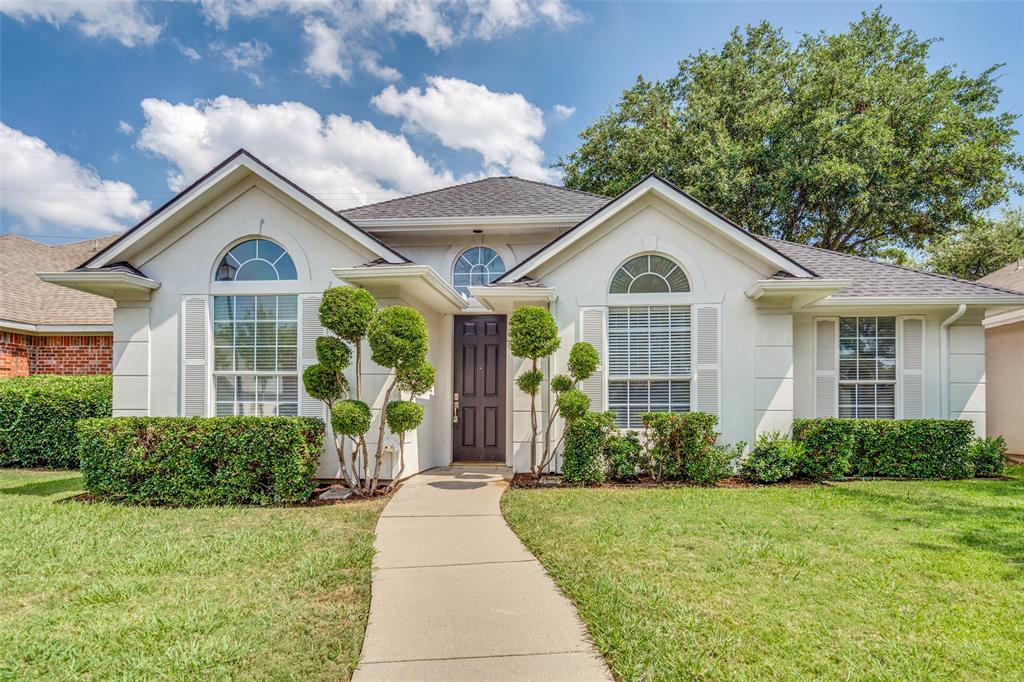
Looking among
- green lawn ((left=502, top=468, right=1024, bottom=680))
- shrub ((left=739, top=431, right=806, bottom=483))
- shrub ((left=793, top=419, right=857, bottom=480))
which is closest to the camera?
green lawn ((left=502, top=468, right=1024, bottom=680))

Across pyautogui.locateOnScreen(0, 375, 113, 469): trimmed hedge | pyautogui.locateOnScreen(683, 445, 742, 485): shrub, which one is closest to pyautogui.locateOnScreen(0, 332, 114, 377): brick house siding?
pyautogui.locateOnScreen(0, 375, 113, 469): trimmed hedge

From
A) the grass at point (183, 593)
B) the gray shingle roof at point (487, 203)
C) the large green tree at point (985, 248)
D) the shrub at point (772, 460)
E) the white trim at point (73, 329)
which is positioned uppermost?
the large green tree at point (985, 248)

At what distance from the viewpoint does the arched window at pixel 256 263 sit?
866cm

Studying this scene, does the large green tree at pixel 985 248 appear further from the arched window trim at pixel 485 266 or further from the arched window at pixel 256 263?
the arched window at pixel 256 263

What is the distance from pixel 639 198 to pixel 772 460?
4530 millimetres

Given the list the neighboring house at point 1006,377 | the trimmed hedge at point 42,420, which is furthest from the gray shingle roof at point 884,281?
the trimmed hedge at point 42,420

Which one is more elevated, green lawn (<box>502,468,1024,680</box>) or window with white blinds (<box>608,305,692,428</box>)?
window with white blinds (<box>608,305,692,428</box>)

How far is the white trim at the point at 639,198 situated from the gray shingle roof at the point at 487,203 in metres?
1.51

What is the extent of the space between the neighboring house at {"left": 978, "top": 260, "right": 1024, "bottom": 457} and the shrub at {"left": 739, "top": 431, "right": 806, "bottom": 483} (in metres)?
6.79

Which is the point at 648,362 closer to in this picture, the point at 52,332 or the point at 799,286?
the point at 799,286

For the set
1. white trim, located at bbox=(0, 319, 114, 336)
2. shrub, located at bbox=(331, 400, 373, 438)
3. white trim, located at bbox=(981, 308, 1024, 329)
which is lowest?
shrub, located at bbox=(331, 400, 373, 438)

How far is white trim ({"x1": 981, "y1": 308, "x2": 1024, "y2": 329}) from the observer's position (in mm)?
11383

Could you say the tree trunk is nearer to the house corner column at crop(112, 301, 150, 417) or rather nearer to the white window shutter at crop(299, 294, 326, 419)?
the white window shutter at crop(299, 294, 326, 419)

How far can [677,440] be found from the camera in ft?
26.9
